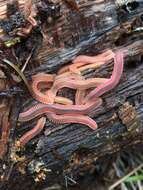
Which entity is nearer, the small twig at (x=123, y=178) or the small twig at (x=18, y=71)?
the small twig at (x=18, y=71)

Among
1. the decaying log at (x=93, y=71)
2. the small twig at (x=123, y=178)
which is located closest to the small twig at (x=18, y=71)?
the decaying log at (x=93, y=71)

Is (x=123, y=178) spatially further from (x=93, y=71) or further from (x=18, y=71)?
(x=18, y=71)

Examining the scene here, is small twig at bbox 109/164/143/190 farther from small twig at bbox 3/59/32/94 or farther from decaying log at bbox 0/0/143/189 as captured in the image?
small twig at bbox 3/59/32/94

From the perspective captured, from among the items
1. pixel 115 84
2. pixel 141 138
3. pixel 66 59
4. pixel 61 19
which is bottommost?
pixel 141 138

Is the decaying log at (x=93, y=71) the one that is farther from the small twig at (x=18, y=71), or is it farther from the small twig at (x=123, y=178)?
the small twig at (x=123, y=178)

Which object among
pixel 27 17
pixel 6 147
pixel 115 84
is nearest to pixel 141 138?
pixel 115 84

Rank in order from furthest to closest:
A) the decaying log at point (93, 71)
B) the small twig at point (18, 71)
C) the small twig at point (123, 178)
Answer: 1. the small twig at point (123, 178)
2. the decaying log at point (93, 71)
3. the small twig at point (18, 71)

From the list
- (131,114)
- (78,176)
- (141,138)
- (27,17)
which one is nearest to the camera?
(27,17)

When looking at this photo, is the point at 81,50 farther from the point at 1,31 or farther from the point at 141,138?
the point at 141,138

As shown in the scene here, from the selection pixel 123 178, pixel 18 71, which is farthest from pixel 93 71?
pixel 123 178
